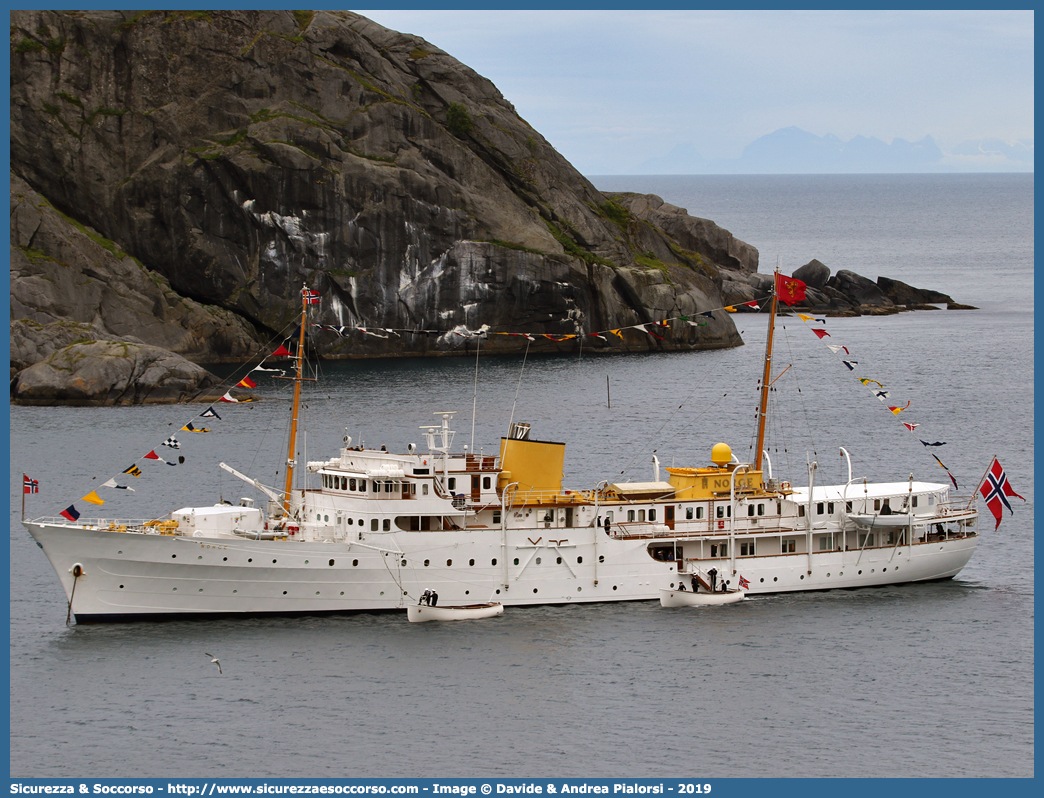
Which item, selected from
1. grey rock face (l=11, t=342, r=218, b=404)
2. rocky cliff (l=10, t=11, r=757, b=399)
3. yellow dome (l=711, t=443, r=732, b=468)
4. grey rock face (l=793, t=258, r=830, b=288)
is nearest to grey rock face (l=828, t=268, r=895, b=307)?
grey rock face (l=793, t=258, r=830, b=288)

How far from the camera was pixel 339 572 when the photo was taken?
147 feet

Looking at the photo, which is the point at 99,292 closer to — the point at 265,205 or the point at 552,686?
the point at 265,205

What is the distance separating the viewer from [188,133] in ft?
412

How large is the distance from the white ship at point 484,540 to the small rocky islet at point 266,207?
2919 inches

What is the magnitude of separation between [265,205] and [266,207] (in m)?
0.21

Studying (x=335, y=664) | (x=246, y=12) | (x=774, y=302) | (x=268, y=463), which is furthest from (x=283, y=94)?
(x=335, y=664)

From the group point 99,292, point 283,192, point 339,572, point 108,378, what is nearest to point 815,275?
point 283,192

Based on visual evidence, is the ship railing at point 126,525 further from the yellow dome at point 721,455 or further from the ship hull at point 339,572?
the yellow dome at point 721,455

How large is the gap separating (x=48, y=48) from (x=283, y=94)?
75.4ft

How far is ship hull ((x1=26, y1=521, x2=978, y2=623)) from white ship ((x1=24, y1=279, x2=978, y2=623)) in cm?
5

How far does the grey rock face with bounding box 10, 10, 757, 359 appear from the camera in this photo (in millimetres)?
123250

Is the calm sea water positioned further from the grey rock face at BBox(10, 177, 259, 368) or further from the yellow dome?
the grey rock face at BBox(10, 177, 259, 368)

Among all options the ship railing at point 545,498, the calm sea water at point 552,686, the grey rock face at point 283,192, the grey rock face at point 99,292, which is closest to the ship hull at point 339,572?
the calm sea water at point 552,686

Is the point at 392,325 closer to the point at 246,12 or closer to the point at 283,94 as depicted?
the point at 283,94
